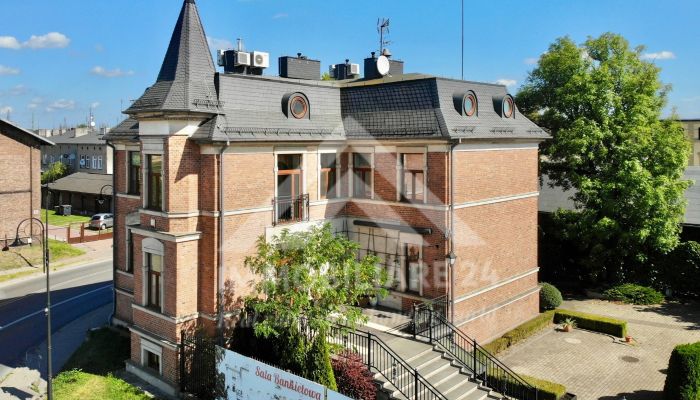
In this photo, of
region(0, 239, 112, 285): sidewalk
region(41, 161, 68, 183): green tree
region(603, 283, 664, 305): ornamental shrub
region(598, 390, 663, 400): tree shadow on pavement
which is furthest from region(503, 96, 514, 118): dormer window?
region(41, 161, 68, 183): green tree

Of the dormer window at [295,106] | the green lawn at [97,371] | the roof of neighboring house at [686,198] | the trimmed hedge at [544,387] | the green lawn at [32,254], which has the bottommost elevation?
the green lawn at [97,371]

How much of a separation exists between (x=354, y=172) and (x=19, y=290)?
1992 cm

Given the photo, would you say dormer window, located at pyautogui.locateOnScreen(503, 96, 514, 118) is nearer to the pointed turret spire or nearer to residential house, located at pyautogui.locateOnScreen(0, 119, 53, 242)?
the pointed turret spire

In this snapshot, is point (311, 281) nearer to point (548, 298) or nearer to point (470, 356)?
point (470, 356)

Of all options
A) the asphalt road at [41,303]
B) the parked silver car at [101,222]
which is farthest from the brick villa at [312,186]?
the parked silver car at [101,222]

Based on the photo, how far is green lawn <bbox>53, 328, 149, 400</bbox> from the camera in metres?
15.8

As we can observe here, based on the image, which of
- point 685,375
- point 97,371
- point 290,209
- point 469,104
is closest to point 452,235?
point 469,104

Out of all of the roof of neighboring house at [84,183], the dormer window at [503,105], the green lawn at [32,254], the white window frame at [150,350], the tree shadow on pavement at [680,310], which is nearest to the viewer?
the white window frame at [150,350]

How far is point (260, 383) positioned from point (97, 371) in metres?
7.22

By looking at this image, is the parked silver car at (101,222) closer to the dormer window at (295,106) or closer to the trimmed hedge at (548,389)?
the dormer window at (295,106)

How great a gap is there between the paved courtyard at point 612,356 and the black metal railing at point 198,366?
32.0 ft

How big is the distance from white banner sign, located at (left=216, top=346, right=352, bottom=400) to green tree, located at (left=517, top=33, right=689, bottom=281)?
17550 mm

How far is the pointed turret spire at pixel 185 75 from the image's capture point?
1623 centimetres

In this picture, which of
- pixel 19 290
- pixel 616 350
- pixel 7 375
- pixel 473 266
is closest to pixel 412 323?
pixel 473 266
